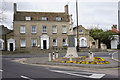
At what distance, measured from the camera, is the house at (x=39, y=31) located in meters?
41.5

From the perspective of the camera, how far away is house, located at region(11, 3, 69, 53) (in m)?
41.5

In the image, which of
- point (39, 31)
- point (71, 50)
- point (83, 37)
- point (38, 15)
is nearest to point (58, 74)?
point (71, 50)

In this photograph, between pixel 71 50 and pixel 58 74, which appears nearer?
pixel 58 74

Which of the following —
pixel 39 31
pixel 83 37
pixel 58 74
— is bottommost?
pixel 58 74

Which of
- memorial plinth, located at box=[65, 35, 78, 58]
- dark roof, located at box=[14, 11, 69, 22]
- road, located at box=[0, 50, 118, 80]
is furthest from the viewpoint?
dark roof, located at box=[14, 11, 69, 22]

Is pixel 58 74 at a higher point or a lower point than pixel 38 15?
lower

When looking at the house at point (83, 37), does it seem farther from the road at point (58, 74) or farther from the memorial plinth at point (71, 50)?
the road at point (58, 74)

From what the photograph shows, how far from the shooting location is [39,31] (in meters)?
42.7

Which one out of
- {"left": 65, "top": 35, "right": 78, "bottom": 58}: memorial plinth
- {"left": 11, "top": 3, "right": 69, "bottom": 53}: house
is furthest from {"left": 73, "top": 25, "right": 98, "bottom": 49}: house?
{"left": 65, "top": 35, "right": 78, "bottom": 58}: memorial plinth

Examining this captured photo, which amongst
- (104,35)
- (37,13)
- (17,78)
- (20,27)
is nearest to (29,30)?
(20,27)

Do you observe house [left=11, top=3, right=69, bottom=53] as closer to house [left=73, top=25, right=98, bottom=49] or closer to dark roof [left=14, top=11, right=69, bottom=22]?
dark roof [left=14, top=11, right=69, bottom=22]

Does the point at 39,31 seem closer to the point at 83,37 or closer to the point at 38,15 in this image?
the point at 38,15

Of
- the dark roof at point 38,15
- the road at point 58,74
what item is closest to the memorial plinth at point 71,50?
the road at point 58,74

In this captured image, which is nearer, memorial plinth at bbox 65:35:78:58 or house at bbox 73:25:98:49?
memorial plinth at bbox 65:35:78:58
